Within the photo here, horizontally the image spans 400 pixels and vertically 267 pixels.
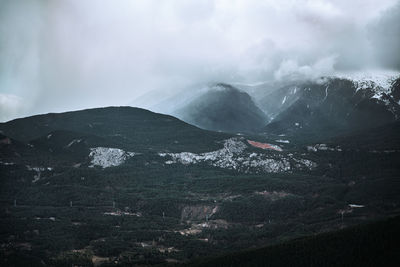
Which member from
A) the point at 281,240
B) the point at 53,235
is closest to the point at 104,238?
the point at 53,235

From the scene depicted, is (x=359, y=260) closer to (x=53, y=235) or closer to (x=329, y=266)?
(x=329, y=266)

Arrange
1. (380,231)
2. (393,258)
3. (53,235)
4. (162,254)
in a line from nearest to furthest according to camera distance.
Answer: (393,258)
(380,231)
(162,254)
(53,235)

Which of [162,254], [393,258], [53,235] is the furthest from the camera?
[53,235]

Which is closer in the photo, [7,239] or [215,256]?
[215,256]

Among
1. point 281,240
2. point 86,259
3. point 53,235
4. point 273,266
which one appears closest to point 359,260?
point 273,266

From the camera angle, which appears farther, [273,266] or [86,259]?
[86,259]

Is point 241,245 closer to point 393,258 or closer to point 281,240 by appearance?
point 281,240

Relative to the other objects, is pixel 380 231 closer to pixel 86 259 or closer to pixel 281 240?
pixel 281 240

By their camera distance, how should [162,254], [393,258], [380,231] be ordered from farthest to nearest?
[162,254], [380,231], [393,258]

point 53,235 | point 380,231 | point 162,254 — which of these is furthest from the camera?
point 53,235
